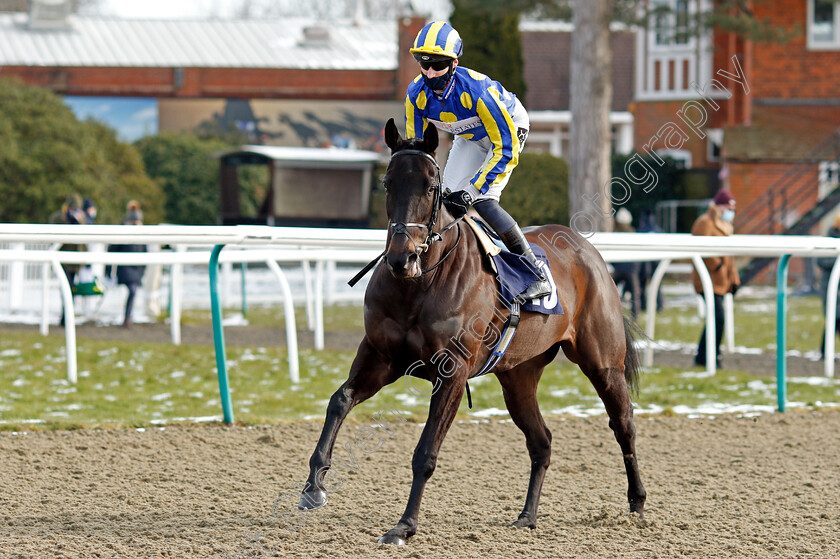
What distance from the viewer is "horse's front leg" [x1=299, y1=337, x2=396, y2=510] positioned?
4.14 m

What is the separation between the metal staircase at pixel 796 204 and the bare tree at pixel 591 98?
177 inches

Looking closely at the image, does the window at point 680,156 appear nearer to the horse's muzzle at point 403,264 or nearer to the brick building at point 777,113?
the brick building at point 777,113

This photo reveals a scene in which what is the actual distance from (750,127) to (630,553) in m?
19.6

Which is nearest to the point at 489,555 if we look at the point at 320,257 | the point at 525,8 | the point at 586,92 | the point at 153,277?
the point at 320,257

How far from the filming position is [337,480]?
5410 millimetres

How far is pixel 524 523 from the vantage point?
4.53 m

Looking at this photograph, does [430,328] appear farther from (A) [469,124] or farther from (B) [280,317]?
(B) [280,317]

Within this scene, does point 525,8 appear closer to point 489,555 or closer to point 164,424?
point 164,424

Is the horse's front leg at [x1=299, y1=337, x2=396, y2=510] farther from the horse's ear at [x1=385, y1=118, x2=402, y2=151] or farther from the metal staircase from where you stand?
the metal staircase

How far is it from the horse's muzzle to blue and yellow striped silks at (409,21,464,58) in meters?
0.86

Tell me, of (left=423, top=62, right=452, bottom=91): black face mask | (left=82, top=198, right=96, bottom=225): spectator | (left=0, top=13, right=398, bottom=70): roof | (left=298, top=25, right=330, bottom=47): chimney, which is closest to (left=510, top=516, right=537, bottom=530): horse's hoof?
(left=423, top=62, right=452, bottom=91): black face mask

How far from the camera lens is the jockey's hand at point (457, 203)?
174 inches

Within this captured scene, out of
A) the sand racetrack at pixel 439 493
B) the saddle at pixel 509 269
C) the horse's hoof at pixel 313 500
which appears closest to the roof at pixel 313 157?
the sand racetrack at pixel 439 493

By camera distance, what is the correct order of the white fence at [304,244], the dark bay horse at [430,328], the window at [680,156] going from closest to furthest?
the dark bay horse at [430,328]
the white fence at [304,244]
the window at [680,156]
